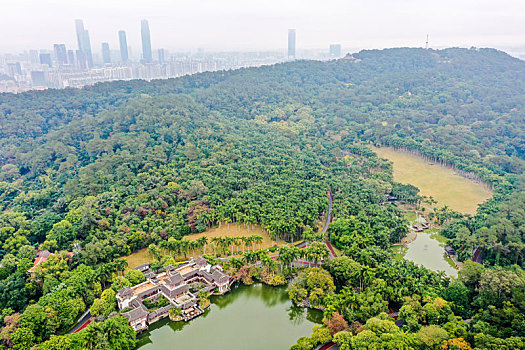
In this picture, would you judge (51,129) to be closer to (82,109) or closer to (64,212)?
(82,109)

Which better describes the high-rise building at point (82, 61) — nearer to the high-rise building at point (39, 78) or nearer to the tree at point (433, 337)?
the high-rise building at point (39, 78)

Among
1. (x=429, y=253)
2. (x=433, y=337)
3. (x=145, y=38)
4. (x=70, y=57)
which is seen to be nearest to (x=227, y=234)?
(x=429, y=253)

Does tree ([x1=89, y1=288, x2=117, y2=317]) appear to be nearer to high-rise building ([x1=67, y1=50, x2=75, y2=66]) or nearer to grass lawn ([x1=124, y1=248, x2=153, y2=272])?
grass lawn ([x1=124, y1=248, x2=153, y2=272])

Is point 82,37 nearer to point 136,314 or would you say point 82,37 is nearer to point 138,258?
point 138,258

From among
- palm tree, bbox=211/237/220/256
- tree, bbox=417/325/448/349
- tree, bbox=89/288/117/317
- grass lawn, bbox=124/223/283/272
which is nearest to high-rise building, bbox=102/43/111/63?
grass lawn, bbox=124/223/283/272

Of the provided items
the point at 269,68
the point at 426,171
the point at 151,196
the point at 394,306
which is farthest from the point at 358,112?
the point at 394,306

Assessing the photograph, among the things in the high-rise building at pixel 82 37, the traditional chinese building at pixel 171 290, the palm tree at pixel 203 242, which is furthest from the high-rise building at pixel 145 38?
the traditional chinese building at pixel 171 290
